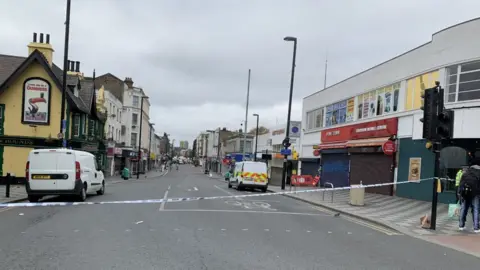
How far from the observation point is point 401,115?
22422 mm

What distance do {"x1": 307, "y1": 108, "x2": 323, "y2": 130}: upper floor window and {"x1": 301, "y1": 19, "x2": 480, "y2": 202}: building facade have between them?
1069 mm

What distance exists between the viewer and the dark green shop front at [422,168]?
60.6 ft

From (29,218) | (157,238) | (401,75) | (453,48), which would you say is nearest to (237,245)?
(157,238)

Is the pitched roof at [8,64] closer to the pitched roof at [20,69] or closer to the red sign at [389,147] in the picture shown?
the pitched roof at [20,69]

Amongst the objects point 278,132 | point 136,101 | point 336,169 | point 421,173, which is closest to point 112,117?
point 136,101

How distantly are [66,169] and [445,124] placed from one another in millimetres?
12503

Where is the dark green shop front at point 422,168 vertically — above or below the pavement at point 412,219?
above

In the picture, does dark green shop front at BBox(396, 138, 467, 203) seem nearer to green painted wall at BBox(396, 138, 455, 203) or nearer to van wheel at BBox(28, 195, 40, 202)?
green painted wall at BBox(396, 138, 455, 203)

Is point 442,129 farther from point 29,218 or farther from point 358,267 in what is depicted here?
point 29,218

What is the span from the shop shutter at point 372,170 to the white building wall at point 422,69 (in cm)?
216

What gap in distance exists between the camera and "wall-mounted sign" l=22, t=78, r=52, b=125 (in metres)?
29.5

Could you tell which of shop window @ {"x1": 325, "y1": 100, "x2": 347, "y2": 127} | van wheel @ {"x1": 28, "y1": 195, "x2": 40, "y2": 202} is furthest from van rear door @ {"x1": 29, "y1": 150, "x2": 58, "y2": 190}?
shop window @ {"x1": 325, "y1": 100, "x2": 347, "y2": 127}

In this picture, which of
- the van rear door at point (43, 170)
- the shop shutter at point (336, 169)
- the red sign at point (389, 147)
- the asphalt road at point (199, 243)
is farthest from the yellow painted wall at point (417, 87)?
the van rear door at point (43, 170)

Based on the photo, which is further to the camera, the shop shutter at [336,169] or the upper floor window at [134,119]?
the upper floor window at [134,119]
